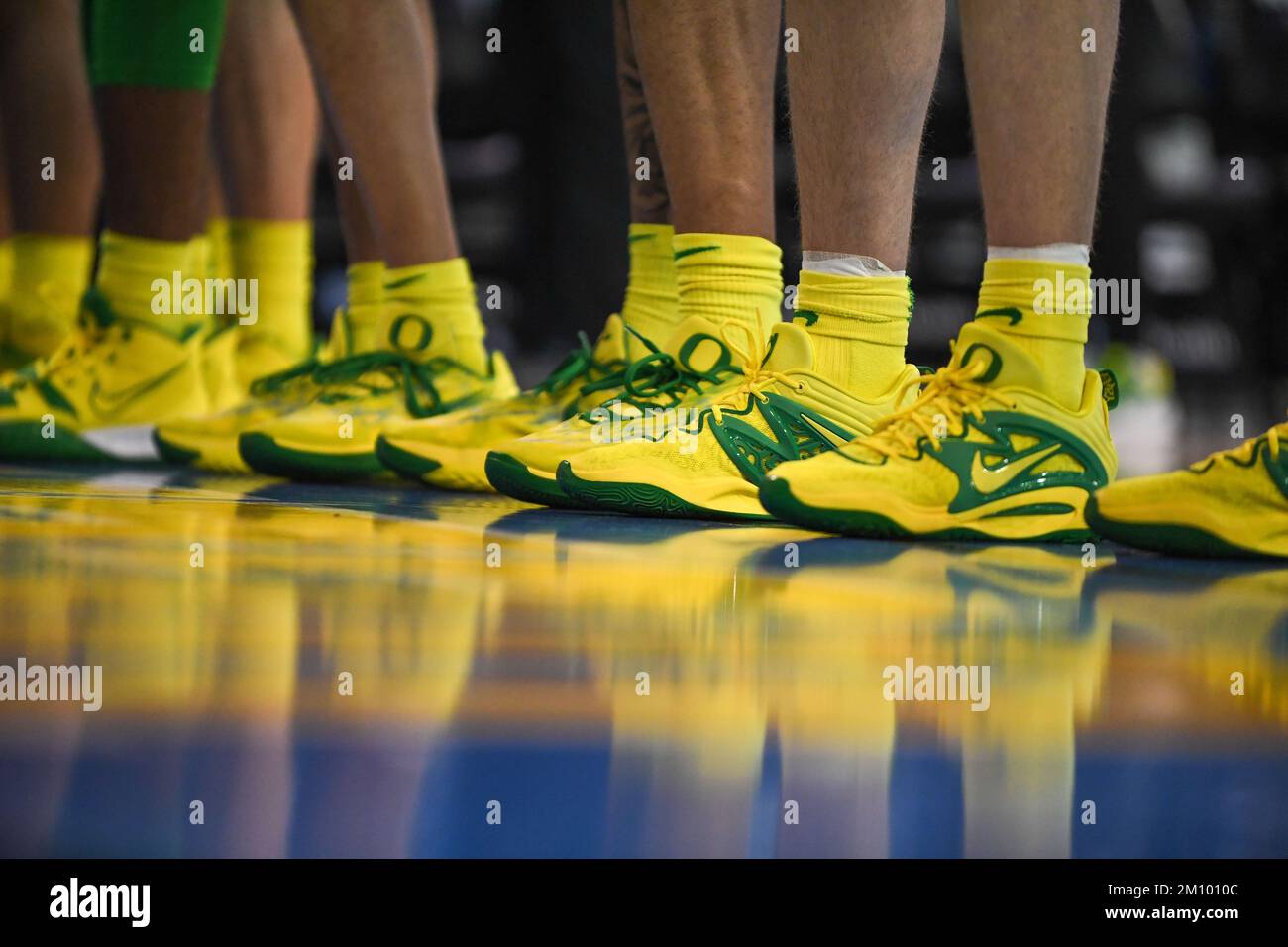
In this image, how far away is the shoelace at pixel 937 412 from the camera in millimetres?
1360

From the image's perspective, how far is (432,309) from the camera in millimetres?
1977

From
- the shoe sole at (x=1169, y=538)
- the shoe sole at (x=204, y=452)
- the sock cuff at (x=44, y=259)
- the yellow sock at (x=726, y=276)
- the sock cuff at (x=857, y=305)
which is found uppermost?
the sock cuff at (x=44, y=259)

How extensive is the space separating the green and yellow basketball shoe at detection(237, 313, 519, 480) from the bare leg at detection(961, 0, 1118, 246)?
32.9 inches

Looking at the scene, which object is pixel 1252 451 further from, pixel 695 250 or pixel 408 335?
pixel 408 335

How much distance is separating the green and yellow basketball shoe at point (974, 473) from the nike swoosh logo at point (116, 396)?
3.98 ft

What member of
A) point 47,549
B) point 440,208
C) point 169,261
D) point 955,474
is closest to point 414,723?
point 47,549

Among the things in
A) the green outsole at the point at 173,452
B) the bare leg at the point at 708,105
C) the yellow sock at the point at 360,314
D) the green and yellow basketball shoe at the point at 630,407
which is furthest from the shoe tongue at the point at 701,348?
the green outsole at the point at 173,452

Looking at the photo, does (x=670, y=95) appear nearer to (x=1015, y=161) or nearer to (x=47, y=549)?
(x=1015, y=161)

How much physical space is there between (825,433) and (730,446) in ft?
0.31

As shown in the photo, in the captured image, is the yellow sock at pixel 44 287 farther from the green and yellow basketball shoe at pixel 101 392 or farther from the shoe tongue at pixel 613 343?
the shoe tongue at pixel 613 343

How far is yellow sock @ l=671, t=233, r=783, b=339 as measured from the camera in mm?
1606

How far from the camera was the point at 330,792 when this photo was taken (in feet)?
2.01

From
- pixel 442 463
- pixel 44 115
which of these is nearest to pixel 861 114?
pixel 442 463
